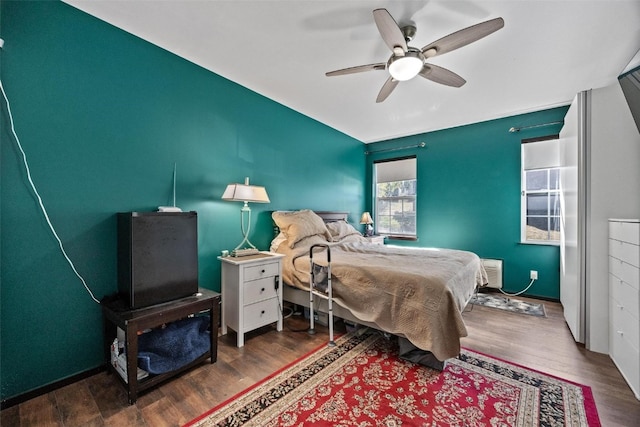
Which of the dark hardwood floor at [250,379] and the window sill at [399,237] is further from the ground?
the window sill at [399,237]

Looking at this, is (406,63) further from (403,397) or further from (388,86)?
(403,397)

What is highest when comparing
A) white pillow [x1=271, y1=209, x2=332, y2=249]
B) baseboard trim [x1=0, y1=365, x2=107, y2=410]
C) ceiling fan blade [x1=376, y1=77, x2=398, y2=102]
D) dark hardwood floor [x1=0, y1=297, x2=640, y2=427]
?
ceiling fan blade [x1=376, y1=77, x2=398, y2=102]

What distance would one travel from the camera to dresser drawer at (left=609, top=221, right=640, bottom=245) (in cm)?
173

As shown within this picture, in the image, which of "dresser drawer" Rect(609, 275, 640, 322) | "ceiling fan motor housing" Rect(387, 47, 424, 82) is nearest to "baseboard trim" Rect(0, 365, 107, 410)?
"ceiling fan motor housing" Rect(387, 47, 424, 82)

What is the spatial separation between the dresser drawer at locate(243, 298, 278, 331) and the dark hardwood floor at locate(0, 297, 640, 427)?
0.16 meters

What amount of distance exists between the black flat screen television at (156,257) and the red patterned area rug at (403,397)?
88cm

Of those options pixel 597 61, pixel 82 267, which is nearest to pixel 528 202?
pixel 597 61

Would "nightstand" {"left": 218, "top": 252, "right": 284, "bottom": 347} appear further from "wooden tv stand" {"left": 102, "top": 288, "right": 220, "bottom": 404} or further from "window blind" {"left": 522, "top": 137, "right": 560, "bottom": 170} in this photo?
"window blind" {"left": 522, "top": 137, "right": 560, "bottom": 170}

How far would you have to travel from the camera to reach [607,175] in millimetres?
2273

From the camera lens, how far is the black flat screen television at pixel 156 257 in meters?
1.81

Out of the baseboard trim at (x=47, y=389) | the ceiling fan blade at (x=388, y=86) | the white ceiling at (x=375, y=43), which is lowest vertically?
the baseboard trim at (x=47, y=389)

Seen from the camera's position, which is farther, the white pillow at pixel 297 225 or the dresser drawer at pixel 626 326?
the white pillow at pixel 297 225

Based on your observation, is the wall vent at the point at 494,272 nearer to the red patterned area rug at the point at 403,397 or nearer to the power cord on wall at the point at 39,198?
the red patterned area rug at the point at 403,397

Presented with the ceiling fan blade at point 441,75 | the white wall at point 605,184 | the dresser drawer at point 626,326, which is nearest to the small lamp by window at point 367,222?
the ceiling fan blade at point 441,75
